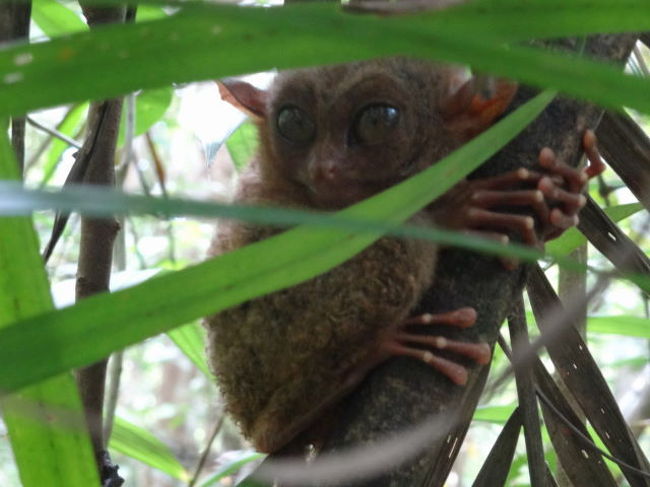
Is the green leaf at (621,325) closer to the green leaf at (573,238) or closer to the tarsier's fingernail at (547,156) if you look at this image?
the green leaf at (573,238)

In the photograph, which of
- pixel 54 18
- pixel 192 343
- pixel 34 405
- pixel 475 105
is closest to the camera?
pixel 34 405

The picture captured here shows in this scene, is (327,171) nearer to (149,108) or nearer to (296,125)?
(296,125)

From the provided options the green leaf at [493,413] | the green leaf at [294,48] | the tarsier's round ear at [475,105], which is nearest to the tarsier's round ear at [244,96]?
the tarsier's round ear at [475,105]

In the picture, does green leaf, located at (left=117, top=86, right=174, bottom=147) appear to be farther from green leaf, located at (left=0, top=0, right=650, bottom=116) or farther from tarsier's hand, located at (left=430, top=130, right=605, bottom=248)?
green leaf, located at (left=0, top=0, right=650, bottom=116)

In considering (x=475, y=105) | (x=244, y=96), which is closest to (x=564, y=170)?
(x=475, y=105)

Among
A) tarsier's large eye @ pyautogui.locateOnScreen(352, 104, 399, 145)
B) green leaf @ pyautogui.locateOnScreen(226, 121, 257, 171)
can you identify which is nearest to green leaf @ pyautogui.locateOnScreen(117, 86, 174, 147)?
green leaf @ pyautogui.locateOnScreen(226, 121, 257, 171)
